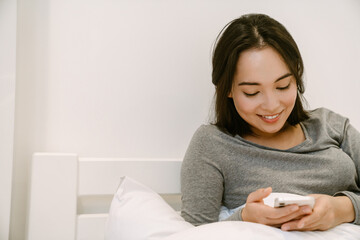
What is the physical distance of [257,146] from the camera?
105 centimetres

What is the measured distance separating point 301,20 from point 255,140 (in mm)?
504

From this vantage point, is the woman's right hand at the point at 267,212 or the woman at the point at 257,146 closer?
the woman's right hand at the point at 267,212

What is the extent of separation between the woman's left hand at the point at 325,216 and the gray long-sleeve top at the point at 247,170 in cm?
8

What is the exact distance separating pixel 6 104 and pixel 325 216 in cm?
82

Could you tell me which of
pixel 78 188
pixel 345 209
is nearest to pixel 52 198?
pixel 78 188

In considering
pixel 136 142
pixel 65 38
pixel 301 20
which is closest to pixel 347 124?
pixel 301 20

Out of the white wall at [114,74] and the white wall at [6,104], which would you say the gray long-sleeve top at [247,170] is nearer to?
the white wall at [114,74]

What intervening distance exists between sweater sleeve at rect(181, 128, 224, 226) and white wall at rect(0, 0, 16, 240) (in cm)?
46

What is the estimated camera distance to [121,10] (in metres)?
1.14

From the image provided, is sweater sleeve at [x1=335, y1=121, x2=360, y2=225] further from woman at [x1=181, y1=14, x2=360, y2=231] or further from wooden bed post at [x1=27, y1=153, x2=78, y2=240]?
wooden bed post at [x1=27, y1=153, x2=78, y2=240]

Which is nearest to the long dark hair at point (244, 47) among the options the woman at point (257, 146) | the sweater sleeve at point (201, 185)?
the woman at point (257, 146)

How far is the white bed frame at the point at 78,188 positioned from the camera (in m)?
1.01

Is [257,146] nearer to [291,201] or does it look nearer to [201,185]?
[201,185]

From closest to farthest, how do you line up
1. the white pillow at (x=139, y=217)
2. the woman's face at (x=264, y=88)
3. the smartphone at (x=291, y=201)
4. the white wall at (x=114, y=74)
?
the smartphone at (x=291, y=201) < the white pillow at (x=139, y=217) < the woman's face at (x=264, y=88) < the white wall at (x=114, y=74)
